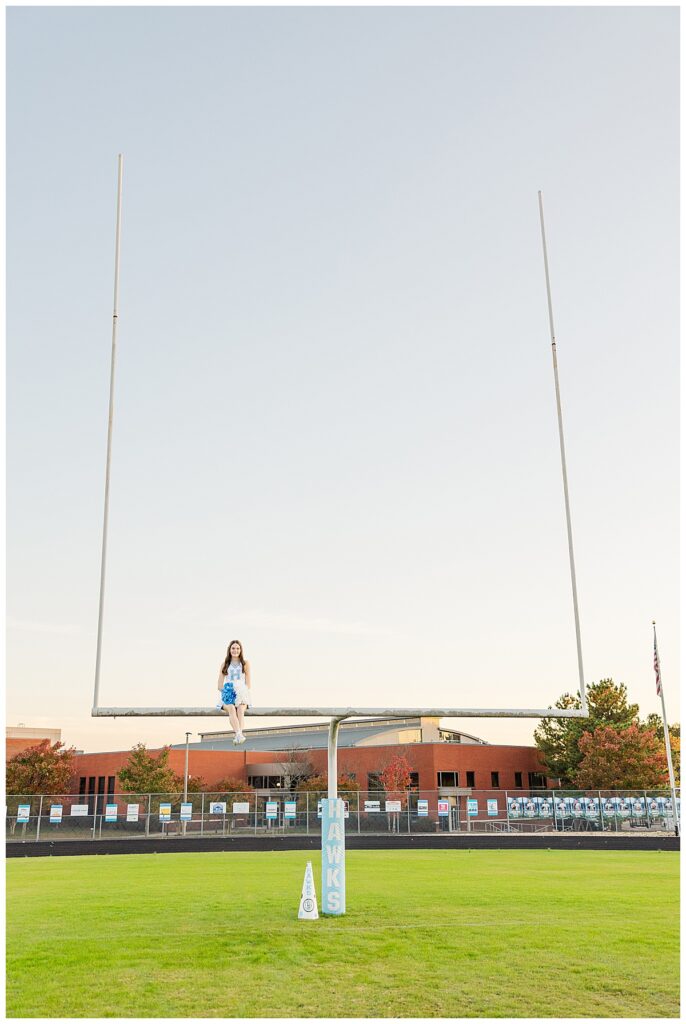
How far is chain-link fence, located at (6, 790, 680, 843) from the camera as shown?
29516mm

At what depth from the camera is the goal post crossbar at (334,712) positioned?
9578 millimetres

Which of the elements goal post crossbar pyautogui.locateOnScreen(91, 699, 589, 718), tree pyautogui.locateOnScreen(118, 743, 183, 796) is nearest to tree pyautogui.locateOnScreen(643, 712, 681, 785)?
tree pyautogui.locateOnScreen(118, 743, 183, 796)

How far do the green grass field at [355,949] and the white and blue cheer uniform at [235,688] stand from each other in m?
2.44

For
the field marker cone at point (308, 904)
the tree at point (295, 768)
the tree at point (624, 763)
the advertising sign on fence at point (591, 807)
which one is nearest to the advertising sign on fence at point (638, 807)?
the advertising sign on fence at point (591, 807)

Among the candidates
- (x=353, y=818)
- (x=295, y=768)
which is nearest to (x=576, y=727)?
(x=295, y=768)

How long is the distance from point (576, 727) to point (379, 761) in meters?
10.6

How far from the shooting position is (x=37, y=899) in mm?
13031

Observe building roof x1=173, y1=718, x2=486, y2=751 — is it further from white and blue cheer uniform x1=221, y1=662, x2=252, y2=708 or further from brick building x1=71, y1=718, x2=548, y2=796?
white and blue cheer uniform x1=221, y1=662, x2=252, y2=708

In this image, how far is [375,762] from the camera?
4409cm

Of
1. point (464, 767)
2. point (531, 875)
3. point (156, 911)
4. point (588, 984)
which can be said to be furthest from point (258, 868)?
point (464, 767)

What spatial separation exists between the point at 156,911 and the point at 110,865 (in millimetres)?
10082

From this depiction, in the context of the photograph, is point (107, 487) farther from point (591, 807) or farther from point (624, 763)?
point (624, 763)

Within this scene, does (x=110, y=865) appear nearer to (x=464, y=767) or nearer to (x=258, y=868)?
(x=258, y=868)

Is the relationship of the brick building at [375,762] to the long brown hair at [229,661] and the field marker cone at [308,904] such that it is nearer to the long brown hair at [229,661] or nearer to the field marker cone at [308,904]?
the field marker cone at [308,904]
